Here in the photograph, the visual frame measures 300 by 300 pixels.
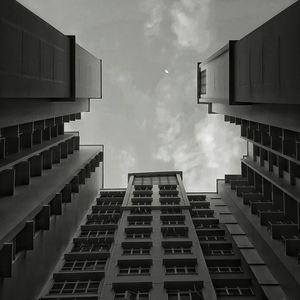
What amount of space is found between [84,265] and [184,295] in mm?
10550

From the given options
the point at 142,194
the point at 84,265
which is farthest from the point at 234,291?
the point at 142,194

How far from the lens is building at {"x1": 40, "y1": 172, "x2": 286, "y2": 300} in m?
27.7

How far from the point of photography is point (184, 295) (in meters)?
27.1

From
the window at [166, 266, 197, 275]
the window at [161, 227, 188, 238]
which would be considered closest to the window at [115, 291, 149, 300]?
the window at [166, 266, 197, 275]

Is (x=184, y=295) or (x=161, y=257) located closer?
(x=184, y=295)

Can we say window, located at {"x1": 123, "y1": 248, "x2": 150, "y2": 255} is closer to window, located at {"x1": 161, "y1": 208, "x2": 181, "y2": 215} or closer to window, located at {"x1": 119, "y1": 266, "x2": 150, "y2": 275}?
window, located at {"x1": 119, "y1": 266, "x2": 150, "y2": 275}

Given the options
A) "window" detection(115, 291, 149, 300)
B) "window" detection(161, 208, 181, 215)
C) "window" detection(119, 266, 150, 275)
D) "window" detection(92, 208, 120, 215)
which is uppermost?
"window" detection(161, 208, 181, 215)

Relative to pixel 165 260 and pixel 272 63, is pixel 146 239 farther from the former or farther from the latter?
pixel 272 63

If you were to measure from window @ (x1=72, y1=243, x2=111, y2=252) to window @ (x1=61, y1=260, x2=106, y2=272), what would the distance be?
9.14 ft

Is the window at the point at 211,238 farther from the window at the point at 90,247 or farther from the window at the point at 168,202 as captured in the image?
the window at the point at 90,247

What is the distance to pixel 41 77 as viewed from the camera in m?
23.1

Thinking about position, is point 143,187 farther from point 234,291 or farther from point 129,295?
point 129,295

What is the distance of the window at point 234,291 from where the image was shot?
1185 inches

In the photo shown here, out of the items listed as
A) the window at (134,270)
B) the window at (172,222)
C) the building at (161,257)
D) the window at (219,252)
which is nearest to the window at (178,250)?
the building at (161,257)
